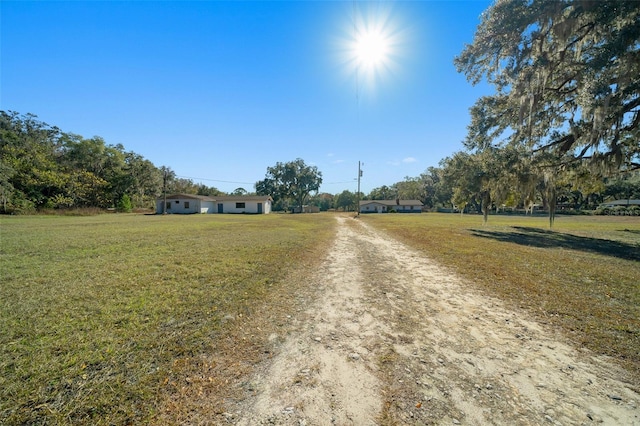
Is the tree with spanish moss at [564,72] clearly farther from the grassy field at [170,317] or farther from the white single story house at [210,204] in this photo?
the white single story house at [210,204]

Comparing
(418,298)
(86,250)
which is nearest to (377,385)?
(418,298)

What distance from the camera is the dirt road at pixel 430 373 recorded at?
205cm

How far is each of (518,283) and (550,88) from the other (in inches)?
349

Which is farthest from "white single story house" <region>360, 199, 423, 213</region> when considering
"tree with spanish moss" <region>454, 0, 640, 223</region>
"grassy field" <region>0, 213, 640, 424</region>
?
"grassy field" <region>0, 213, 640, 424</region>

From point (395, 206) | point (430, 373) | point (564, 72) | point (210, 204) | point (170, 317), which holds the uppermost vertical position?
point (564, 72)

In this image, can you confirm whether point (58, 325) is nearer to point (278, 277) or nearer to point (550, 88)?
point (278, 277)

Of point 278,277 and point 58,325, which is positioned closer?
A: point 58,325

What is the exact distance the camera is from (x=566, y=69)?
362 inches

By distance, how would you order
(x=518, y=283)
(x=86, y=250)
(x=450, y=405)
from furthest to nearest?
(x=86, y=250), (x=518, y=283), (x=450, y=405)

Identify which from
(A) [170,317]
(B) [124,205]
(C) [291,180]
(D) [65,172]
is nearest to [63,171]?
(D) [65,172]

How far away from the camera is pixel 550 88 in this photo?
9680mm

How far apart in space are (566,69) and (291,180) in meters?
49.9

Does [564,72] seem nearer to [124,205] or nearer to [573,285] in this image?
[573,285]

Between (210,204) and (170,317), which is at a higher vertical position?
(210,204)
